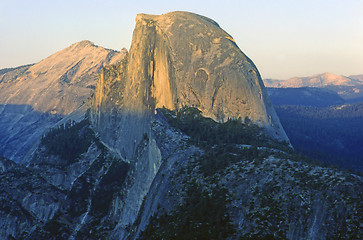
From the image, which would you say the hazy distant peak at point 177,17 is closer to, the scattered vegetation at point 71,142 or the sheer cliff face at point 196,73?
the sheer cliff face at point 196,73

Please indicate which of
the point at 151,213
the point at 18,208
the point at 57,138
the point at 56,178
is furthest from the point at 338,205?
the point at 57,138

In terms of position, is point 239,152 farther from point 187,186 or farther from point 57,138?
point 57,138

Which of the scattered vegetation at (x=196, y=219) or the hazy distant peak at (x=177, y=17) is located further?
the hazy distant peak at (x=177, y=17)

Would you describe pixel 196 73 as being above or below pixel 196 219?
above

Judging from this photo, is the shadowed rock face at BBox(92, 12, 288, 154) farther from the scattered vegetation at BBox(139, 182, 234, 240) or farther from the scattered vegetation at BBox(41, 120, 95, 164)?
the scattered vegetation at BBox(139, 182, 234, 240)

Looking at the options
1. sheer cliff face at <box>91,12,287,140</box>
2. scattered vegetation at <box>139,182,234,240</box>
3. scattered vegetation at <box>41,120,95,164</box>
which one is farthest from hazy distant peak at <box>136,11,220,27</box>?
scattered vegetation at <box>139,182,234,240</box>

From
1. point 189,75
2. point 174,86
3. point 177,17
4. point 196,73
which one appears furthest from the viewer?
point 177,17

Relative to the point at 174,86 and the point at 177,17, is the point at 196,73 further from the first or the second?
the point at 177,17

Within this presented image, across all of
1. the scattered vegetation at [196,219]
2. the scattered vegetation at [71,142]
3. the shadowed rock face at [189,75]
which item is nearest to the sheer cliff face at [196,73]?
the shadowed rock face at [189,75]

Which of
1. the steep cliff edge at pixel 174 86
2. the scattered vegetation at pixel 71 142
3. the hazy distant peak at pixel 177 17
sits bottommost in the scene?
the scattered vegetation at pixel 71 142

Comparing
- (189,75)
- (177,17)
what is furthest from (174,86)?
(177,17)
